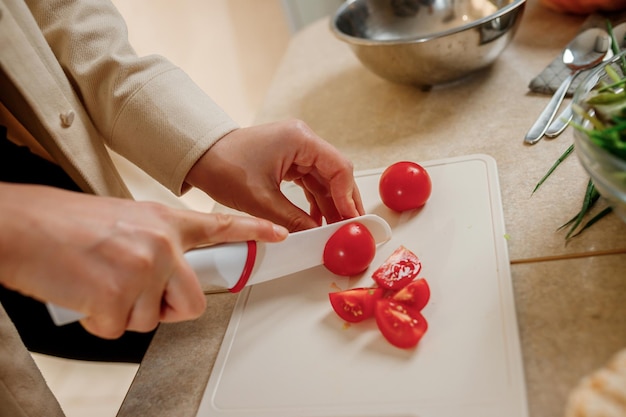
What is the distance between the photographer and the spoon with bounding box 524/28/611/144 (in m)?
1.03

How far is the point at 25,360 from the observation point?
750mm

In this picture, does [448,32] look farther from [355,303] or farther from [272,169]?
[355,303]

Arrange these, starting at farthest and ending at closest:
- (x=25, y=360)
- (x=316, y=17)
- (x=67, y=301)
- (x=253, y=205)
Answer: (x=316, y=17), (x=253, y=205), (x=25, y=360), (x=67, y=301)

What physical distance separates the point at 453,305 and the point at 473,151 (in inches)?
14.9

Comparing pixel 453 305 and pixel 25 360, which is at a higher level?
pixel 25 360

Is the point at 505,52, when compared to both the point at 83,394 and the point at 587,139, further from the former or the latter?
the point at 83,394

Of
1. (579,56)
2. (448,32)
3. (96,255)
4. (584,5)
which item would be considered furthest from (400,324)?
(584,5)

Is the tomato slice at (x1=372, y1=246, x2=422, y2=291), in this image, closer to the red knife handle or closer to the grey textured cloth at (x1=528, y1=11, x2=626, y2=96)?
the red knife handle

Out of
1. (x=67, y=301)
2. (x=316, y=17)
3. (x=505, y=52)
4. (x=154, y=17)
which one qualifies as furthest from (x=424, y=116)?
(x=316, y=17)

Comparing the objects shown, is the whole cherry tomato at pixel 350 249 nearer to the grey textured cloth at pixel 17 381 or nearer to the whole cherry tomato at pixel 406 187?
the whole cherry tomato at pixel 406 187

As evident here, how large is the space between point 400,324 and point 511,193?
326mm

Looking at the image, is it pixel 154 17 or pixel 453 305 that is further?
pixel 154 17

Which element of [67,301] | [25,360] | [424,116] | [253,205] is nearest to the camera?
[67,301]

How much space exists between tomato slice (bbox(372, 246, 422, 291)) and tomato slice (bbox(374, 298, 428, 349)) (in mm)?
53
